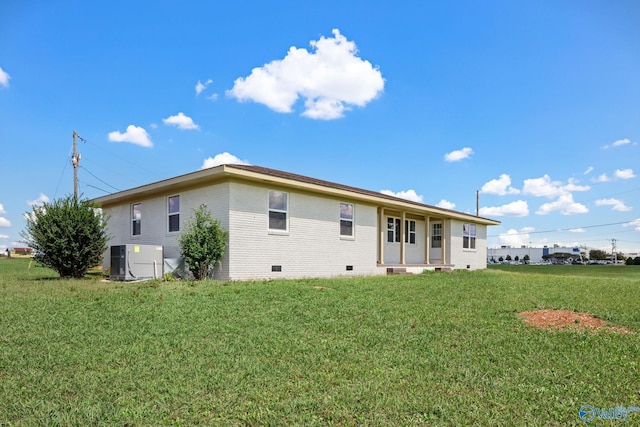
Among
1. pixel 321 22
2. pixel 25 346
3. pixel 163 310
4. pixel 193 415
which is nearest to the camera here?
pixel 193 415

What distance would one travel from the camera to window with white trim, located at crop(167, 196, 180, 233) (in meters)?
13.7

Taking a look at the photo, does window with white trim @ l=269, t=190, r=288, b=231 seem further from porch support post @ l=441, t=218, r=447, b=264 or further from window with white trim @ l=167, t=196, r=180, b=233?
porch support post @ l=441, t=218, r=447, b=264

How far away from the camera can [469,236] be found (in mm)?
24000

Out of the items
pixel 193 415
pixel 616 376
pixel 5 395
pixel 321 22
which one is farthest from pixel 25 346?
pixel 321 22

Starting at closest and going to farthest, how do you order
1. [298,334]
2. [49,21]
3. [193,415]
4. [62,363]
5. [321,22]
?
[193,415] < [62,363] < [298,334] < [321,22] < [49,21]

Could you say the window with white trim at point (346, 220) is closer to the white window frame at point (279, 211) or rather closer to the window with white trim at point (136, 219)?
the white window frame at point (279, 211)

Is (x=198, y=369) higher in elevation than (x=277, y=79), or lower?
lower

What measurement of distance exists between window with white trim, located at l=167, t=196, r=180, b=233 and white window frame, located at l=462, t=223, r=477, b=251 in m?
16.6

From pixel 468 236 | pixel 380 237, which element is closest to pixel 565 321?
pixel 380 237

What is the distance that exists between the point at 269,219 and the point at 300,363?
8622mm

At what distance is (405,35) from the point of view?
1204 centimetres

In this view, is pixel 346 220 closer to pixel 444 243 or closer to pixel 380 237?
pixel 380 237

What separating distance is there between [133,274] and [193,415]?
33.0 ft

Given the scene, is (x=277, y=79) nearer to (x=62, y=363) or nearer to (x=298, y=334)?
(x=298, y=334)
